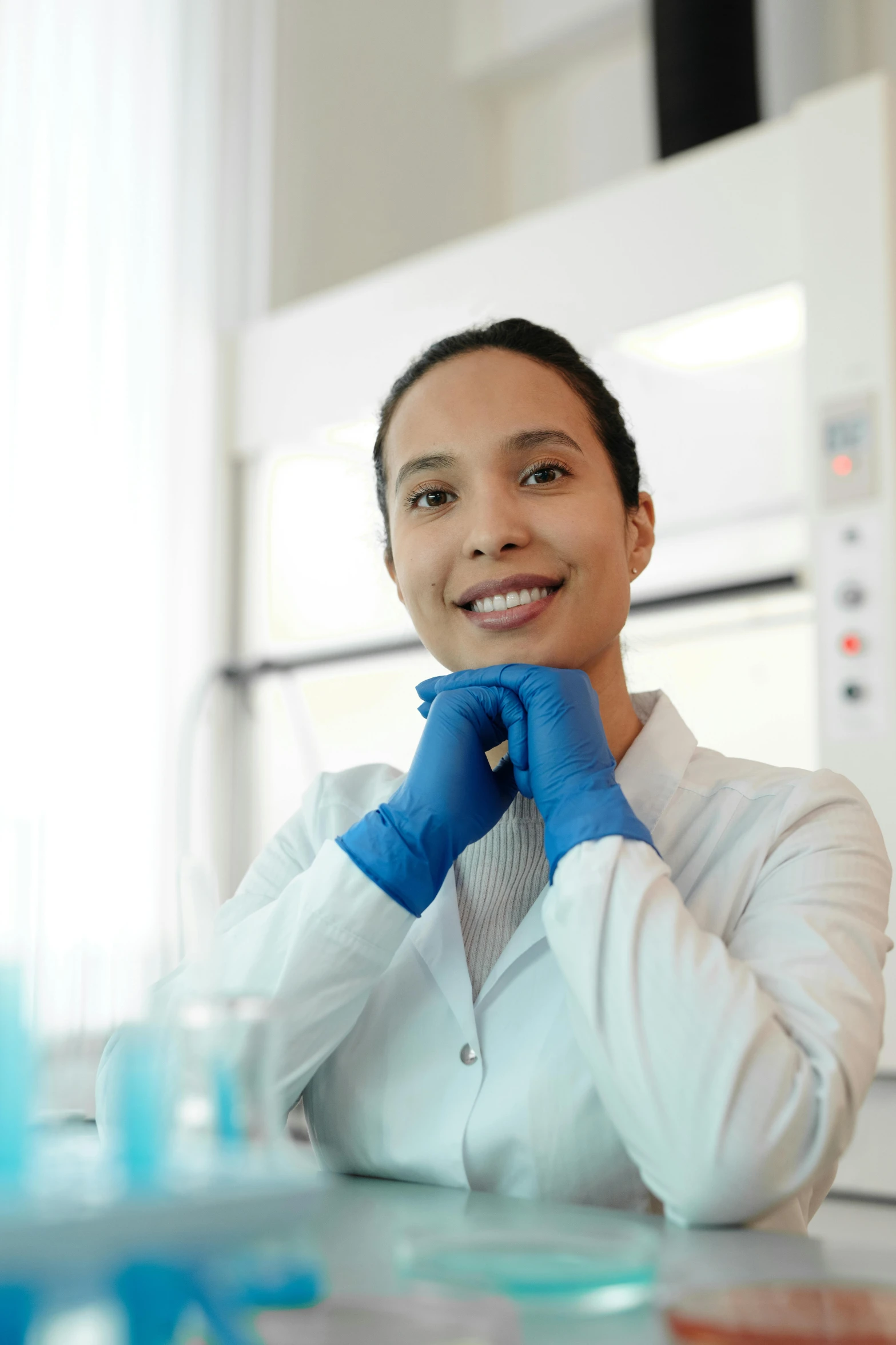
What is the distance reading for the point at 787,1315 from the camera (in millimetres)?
499

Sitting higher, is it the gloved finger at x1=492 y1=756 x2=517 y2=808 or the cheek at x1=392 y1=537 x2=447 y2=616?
the cheek at x1=392 y1=537 x2=447 y2=616

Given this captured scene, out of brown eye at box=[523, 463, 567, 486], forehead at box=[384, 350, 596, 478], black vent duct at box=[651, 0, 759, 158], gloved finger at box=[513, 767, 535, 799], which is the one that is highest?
black vent duct at box=[651, 0, 759, 158]

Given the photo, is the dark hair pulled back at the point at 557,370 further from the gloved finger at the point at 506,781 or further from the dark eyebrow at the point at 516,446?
the gloved finger at the point at 506,781

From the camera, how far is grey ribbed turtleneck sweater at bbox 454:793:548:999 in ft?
3.63

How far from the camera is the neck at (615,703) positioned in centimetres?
124

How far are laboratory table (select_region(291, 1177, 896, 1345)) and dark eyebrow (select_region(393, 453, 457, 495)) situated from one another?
2.13ft

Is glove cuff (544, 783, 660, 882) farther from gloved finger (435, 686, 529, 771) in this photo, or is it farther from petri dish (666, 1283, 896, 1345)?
petri dish (666, 1283, 896, 1345)

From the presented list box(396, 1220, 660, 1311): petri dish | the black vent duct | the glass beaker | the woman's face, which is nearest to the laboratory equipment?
the glass beaker

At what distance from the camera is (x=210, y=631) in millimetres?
2969

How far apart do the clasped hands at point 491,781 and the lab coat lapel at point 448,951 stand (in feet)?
0.23

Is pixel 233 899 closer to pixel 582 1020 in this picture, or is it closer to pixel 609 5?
pixel 582 1020

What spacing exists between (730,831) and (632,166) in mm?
2915

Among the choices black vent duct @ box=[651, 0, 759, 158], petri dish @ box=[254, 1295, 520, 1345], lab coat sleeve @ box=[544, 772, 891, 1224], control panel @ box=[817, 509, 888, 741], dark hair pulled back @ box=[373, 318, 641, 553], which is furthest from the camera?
black vent duct @ box=[651, 0, 759, 158]

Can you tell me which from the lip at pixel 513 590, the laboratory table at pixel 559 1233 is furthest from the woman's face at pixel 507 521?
the laboratory table at pixel 559 1233
